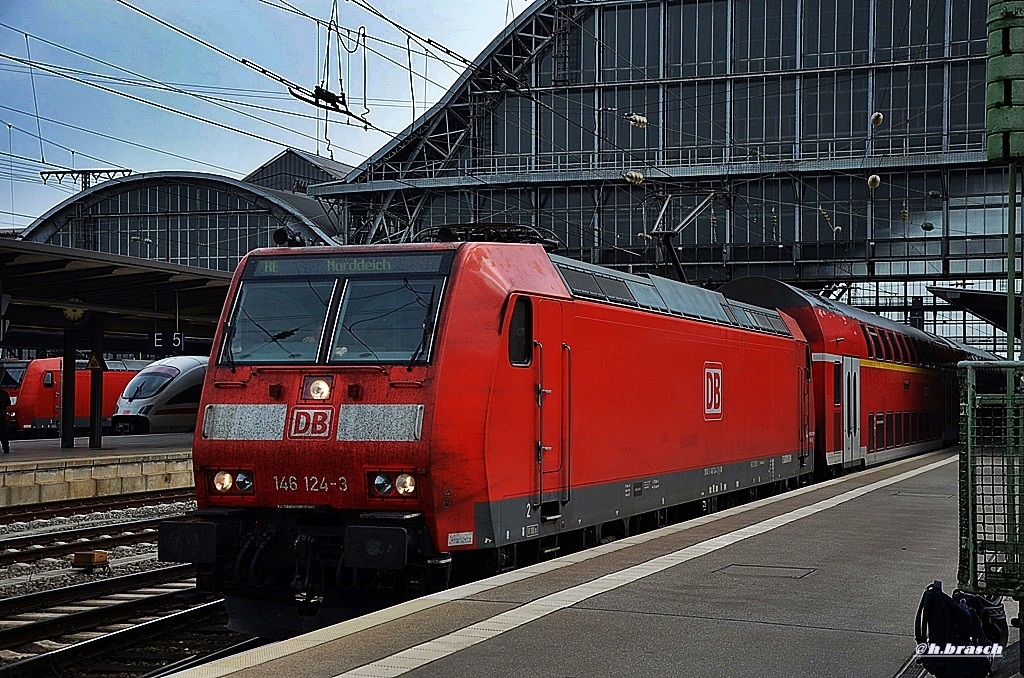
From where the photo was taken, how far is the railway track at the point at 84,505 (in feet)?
67.0

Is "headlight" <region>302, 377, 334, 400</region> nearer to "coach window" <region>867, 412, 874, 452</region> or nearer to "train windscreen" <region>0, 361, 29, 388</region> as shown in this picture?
"coach window" <region>867, 412, 874, 452</region>

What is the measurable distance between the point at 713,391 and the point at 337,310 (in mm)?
7037

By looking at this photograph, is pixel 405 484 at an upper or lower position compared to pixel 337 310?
lower

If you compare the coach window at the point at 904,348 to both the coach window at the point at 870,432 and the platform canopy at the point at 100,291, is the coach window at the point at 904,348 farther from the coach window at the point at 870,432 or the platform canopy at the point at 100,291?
the platform canopy at the point at 100,291

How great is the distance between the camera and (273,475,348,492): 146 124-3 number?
10.1 m

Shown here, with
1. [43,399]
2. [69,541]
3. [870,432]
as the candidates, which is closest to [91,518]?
[69,541]

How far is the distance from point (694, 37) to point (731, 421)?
40105 mm

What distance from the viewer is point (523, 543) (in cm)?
1138

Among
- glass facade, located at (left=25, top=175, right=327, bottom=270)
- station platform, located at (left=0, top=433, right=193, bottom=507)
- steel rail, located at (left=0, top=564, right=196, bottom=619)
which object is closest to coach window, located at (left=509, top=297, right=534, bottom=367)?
steel rail, located at (left=0, top=564, right=196, bottom=619)

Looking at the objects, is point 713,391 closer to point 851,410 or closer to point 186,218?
point 851,410

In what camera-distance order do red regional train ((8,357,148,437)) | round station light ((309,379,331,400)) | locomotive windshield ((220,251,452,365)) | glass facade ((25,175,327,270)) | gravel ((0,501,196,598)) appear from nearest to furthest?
round station light ((309,379,331,400)), locomotive windshield ((220,251,452,365)), gravel ((0,501,196,598)), red regional train ((8,357,148,437)), glass facade ((25,175,327,270))

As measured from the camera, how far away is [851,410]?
2522cm

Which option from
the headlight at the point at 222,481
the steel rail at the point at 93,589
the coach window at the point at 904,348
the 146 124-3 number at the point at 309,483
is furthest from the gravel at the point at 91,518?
the coach window at the point at 904,348

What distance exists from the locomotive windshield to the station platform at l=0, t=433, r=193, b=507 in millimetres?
13004
